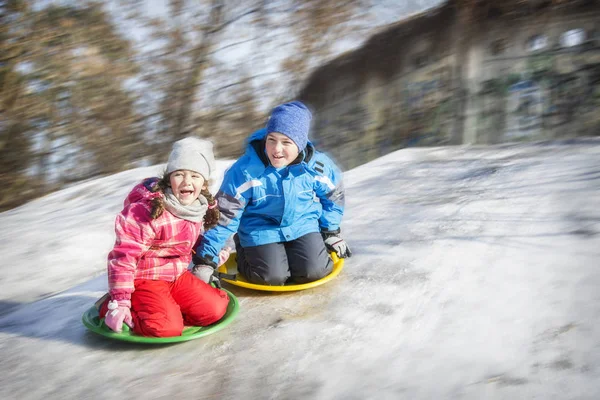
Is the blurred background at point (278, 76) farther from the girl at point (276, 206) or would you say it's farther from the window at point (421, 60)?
the girl at point (276, 206)

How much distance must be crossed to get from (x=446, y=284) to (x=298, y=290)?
0.71m

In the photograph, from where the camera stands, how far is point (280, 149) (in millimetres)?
2689

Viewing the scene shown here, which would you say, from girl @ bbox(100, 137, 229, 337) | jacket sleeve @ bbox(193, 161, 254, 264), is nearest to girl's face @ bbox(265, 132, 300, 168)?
jacket sleeve @ bbox(193, 161, 254, 264)

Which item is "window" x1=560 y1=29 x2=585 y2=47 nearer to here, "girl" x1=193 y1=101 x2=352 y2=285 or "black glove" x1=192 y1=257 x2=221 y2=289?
"girl" x1=193 y1=101 x2=352 y2=285

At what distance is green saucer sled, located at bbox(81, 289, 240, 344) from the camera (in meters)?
2.28

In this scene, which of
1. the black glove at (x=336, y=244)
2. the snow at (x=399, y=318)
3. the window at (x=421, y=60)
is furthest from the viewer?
the window at (x=421, y=60)

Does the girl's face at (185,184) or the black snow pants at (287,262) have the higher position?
the girl's face at (185,184)

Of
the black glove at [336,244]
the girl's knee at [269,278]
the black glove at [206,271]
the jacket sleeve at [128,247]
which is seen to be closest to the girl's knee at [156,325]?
the jacket sleeve at [128,247]

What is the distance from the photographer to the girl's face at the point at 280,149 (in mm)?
2682

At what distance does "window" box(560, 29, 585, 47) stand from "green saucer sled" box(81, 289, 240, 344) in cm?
494

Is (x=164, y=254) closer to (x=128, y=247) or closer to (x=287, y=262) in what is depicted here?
(x=128, y=247)

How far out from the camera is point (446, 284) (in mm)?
2619

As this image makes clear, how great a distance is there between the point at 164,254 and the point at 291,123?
0.83 meters

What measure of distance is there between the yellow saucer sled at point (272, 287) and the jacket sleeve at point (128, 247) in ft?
2.00
